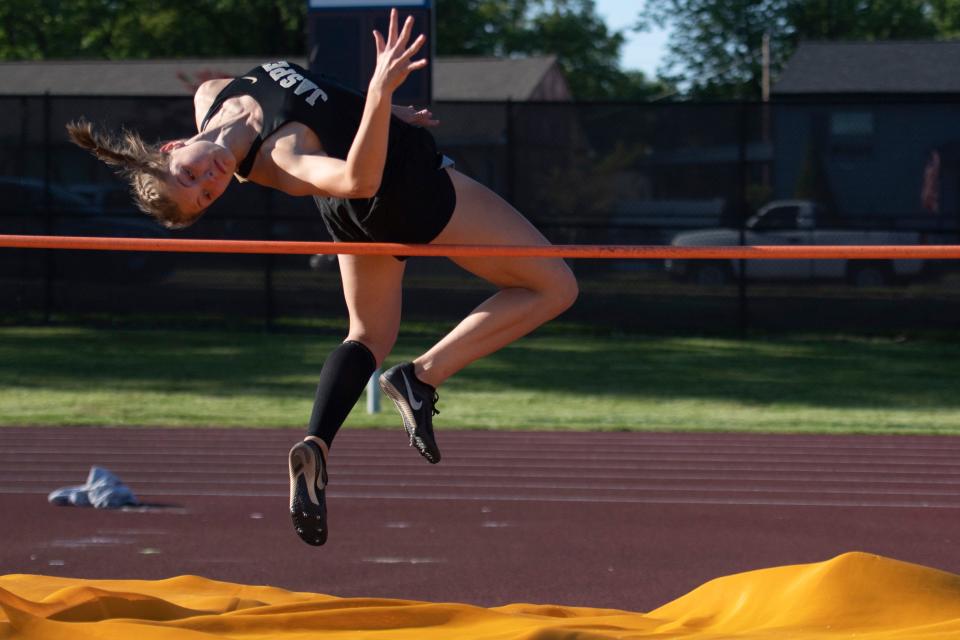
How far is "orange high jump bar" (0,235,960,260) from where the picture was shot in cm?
407

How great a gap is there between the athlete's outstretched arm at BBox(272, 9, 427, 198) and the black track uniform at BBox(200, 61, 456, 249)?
0.67ft

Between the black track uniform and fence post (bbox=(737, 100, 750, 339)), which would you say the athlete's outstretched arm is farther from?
fence post (bbox=(737, 100, 750, 339))

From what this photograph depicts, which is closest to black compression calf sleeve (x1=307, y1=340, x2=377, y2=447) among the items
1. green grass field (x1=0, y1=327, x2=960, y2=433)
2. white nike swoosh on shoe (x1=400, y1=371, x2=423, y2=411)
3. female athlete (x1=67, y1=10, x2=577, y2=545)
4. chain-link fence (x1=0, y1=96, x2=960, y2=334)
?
female athlete (x1=67, y1=10, x2=577, y2=545)

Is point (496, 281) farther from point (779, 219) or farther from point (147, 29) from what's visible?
point (147, 29)

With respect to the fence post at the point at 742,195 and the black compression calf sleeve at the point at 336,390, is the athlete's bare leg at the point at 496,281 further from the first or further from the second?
the fence post at the point at 742,195

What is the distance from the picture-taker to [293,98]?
393 cm

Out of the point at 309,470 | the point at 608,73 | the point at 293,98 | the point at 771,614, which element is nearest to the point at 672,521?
the point at 771,614

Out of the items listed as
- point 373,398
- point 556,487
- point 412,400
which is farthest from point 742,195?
point 412,400

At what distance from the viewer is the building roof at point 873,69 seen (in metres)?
24.9

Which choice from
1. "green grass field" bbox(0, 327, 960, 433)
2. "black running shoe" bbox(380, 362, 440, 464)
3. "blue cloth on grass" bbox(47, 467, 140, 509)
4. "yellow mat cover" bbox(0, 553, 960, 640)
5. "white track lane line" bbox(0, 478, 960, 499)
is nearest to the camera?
"yellow mat cover" bbox(0, 553, 960, 640)

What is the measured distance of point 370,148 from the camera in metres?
3.62

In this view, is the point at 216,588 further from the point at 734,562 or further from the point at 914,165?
the point at 914,165

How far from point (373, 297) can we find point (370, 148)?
2.71ft

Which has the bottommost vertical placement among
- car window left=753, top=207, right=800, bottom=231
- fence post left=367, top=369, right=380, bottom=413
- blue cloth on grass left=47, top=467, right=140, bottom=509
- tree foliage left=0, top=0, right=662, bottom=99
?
fence post left=367, top=369, right=380, bottom=413
